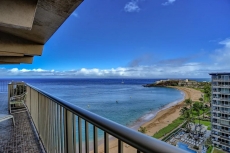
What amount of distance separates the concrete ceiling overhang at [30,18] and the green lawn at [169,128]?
1104 centimetres

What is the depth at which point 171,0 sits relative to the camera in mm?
20625

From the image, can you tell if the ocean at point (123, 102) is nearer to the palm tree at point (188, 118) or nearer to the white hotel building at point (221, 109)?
the palm tree at point (188, 118)

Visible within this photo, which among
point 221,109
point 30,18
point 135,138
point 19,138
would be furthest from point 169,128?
point 135,138

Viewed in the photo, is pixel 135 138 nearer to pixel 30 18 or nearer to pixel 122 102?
pixel 30 18

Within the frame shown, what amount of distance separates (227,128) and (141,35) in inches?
892

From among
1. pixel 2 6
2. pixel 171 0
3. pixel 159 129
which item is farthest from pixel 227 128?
pixel 171 0

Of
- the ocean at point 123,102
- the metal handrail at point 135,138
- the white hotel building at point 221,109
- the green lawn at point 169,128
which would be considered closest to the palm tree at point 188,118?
the green lawn at point 169,128

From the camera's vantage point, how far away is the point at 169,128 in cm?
1402

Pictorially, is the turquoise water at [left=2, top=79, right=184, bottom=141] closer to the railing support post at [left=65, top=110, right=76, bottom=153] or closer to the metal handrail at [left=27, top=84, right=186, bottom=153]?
the railing support post at [left=65, top=110, right=76, bottom=153]

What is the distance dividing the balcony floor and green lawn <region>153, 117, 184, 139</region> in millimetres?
9873

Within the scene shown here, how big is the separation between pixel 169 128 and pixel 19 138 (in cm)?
1355

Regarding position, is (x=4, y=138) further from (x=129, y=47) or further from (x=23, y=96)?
(x=129, y=47)

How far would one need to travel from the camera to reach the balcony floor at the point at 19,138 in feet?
8.24

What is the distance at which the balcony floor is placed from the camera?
8.24 feet
